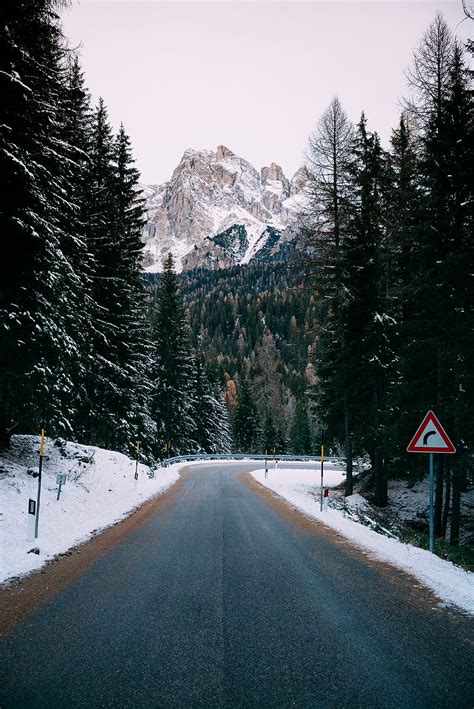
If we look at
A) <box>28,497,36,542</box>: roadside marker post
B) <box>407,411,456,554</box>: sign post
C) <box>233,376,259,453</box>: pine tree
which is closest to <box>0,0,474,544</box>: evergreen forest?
<box>28,497,36,542</box>: roadside marker post

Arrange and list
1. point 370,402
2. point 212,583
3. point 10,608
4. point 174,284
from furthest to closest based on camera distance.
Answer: point 174,284, point 370,402, point 212,583, point 10,608

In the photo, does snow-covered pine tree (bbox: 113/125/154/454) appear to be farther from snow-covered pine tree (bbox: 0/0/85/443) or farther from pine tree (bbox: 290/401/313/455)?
pine tree (bbox: 290/401/313/455)

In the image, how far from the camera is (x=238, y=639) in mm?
4129

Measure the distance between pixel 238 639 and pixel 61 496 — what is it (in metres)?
9.69

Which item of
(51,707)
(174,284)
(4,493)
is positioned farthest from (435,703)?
(174,284)

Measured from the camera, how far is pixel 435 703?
3.11 m

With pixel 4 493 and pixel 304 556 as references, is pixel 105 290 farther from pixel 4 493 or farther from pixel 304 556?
pixel 304 556

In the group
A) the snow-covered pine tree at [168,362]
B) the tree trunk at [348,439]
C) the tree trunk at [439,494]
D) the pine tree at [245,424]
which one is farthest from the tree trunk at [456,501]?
the pine tree at [245,424]

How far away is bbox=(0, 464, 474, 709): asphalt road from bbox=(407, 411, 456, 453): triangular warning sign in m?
2.34

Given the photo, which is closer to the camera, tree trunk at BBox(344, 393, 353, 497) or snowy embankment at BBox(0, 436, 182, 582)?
snowy embankment at BBox(0, 436, 182, 582)

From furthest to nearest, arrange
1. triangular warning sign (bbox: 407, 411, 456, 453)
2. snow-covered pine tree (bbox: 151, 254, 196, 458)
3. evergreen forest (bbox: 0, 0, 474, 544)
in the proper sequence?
snow-covered pine tree (bbox: 151, 254, 196, 458), evergreen forest (bbox: 0, 0, 474, 544), triangular warning sign (bbox: 407, 411, 456, 453)

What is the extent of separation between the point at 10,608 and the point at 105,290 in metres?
18.4

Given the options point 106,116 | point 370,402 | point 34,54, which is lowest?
point 370,402

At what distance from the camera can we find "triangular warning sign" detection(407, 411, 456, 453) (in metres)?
8.00
